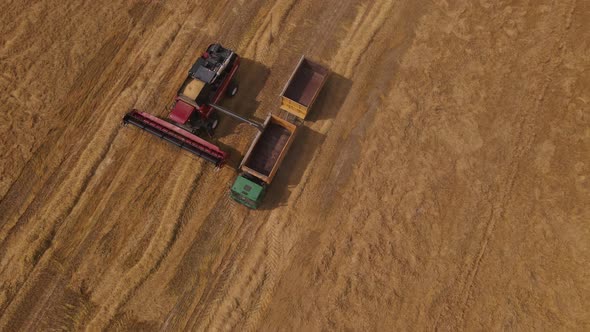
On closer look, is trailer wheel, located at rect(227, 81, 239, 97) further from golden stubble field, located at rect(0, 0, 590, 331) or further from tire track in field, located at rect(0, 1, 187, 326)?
tire track in field, located at rect(0, 1, 187, 326)

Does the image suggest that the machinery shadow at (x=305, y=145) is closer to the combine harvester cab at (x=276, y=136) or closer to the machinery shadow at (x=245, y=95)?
the combine harvester cab at (x=276, y=136)

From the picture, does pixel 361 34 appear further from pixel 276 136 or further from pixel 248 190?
pixel 248 190

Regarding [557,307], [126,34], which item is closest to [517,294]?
[557,307]

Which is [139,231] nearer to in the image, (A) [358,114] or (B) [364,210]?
(B) [364,210]

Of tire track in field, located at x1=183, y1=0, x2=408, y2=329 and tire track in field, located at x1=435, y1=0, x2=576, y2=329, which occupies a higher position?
tire track in field, located at x1=435, y1=0, x2=576, y2=329

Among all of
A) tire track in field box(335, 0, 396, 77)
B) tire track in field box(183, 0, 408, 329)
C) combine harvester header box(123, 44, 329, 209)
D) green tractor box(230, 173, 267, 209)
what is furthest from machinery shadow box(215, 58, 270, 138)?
tire track in field box(183, 0, 408, 329)

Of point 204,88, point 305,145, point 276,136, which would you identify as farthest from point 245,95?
point 305,145

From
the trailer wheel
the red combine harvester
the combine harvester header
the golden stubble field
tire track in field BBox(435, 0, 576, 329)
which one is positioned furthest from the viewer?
the trailer wheel
